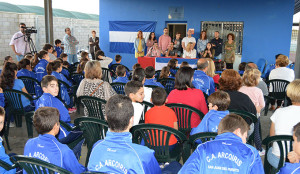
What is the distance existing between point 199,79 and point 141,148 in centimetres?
287

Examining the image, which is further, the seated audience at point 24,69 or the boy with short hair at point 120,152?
the seated audience at point 24,69

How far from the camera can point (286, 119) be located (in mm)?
2502

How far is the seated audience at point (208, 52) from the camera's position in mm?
8705

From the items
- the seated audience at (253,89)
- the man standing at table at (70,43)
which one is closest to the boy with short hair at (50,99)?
the seated audience at (253,89)

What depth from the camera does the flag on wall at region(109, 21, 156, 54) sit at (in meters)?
11.4

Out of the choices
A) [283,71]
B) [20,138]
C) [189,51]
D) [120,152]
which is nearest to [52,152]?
[120,152]

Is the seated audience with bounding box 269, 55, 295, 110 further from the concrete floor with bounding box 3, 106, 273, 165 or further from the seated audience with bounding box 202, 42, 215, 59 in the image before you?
the seated audience with bounding box 202, 42, 215, 59

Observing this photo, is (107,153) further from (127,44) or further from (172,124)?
(127,44)

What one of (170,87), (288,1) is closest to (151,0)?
(288,1)

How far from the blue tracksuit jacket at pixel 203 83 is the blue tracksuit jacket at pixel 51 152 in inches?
110

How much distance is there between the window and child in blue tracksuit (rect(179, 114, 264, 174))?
9019mm

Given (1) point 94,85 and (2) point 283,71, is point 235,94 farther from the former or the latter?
(2) point 283,71

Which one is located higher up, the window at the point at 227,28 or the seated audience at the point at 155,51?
the window at the point at 227,28

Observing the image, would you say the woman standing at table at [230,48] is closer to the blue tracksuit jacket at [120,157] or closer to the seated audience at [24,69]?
the seated audience at [24,69]
